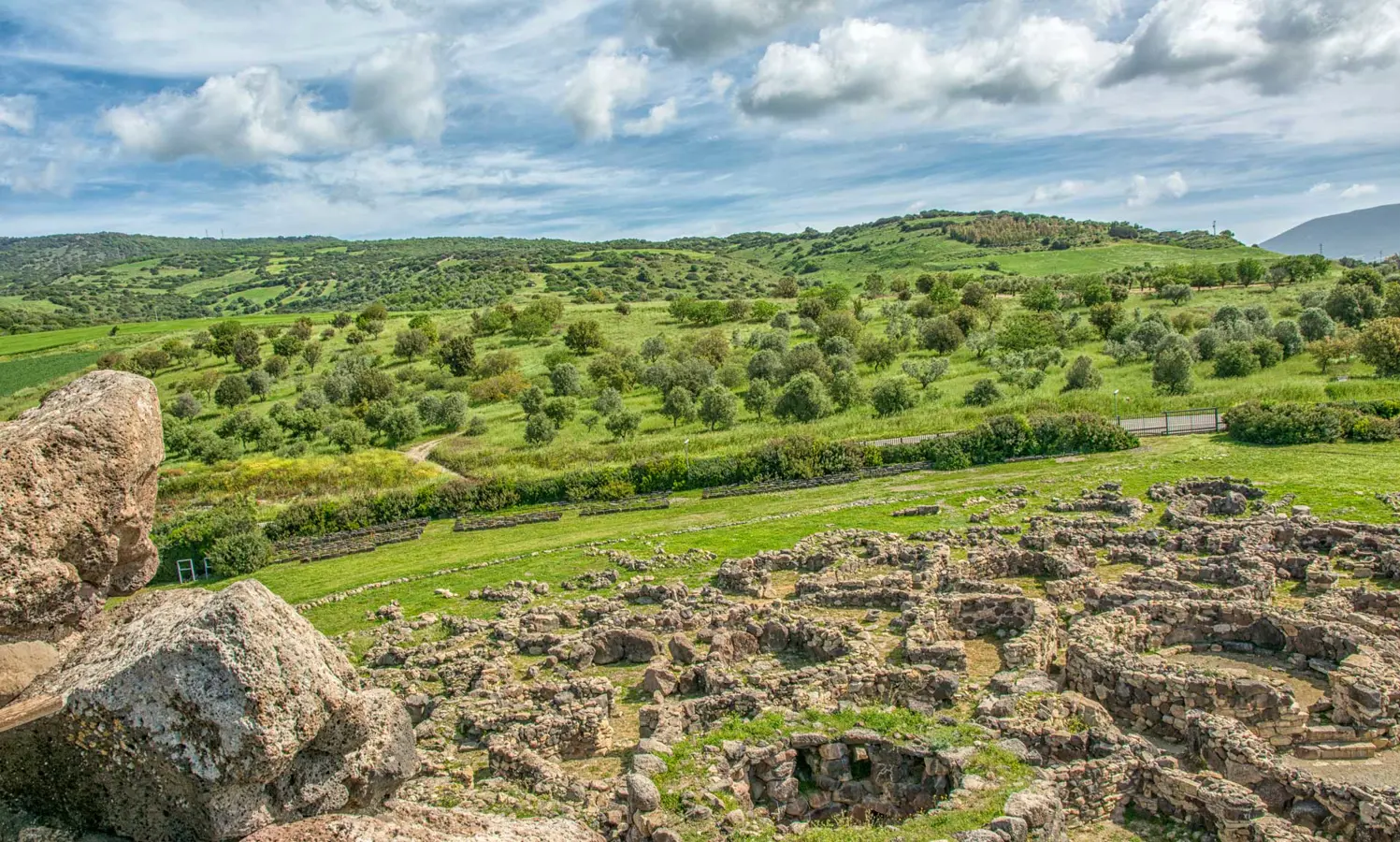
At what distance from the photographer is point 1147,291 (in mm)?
102000

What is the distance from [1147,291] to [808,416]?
61883 mm

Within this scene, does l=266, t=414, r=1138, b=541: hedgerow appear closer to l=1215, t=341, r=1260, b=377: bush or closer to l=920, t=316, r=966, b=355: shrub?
l=1215, t=341, r=1260, b=377: bush

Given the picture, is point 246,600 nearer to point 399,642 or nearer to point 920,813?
point 920,813

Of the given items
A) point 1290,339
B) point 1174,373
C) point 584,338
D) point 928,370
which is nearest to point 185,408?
point 584,338

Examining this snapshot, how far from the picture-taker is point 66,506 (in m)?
8.04

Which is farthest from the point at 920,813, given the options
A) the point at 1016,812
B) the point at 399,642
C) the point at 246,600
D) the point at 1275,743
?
the point at 399,642

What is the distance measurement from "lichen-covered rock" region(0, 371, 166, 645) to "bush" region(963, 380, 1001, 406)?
187 ft

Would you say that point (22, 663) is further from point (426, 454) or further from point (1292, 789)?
point (426, 454)

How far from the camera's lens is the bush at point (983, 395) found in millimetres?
60406

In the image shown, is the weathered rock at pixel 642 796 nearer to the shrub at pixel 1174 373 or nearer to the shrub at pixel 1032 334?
the shrub at pixel 1174 373

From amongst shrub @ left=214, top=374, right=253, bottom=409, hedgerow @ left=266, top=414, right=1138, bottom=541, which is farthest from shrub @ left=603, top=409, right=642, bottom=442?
shrub @ left=214, top=374, right=253, bottom=409

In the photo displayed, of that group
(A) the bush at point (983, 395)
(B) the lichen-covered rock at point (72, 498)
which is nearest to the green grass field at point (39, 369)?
(A) the bush at point (983, 395)

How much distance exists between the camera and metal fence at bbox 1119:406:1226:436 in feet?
161

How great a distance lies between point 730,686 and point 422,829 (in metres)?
11.5
